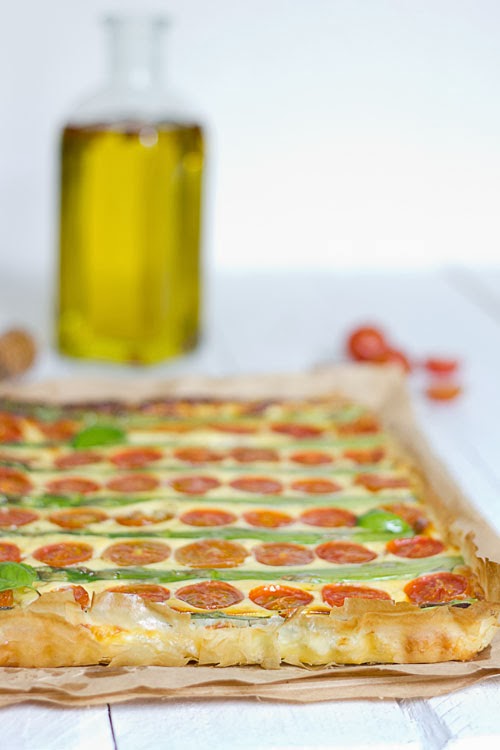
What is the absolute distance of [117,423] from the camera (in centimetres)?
240

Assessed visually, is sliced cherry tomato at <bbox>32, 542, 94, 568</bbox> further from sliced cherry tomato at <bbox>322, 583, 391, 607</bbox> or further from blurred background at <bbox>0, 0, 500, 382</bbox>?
blurred background at <bbox>0, 0, 500, 382</bbox>

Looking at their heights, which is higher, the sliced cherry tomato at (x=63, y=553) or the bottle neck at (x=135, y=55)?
the bottle neck at (x=135, y=55)

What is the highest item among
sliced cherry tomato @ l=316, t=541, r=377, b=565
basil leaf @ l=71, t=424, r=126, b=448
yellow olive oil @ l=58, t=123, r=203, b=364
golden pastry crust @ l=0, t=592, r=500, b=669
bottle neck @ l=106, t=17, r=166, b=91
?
bottle neck @ l=106, t=17, r=166, b=91

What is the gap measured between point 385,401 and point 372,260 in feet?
4.98

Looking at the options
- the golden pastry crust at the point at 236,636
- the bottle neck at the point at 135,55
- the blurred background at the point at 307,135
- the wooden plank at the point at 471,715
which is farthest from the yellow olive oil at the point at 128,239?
the wooden plank at the point at 471,715

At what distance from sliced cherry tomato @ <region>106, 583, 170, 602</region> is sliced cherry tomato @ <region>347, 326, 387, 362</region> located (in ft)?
4.36

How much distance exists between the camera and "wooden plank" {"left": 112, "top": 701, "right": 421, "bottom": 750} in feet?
4.63

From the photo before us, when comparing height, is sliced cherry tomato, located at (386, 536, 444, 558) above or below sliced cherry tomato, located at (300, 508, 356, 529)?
below

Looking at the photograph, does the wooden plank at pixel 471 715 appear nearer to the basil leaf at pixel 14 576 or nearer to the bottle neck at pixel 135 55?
the basil leaf at pixel 14 576

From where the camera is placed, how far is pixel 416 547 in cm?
185

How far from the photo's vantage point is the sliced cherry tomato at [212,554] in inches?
69.0

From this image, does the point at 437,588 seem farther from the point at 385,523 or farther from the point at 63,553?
the point at 63,553

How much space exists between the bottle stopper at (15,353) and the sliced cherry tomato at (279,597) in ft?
3.88

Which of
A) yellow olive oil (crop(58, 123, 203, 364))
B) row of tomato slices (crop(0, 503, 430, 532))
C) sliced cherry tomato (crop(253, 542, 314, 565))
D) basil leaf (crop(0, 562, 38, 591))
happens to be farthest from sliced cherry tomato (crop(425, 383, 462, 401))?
basil leaf (crop(0, 562, 38, 591))
